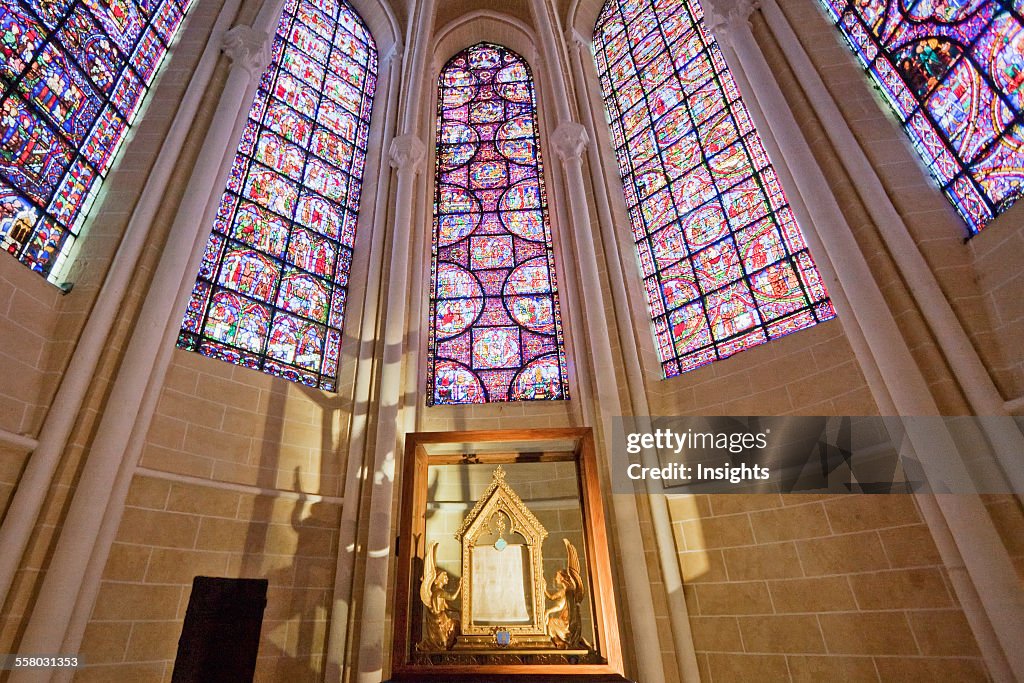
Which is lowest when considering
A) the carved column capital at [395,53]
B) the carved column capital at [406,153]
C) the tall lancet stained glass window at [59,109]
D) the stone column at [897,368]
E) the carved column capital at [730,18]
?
the stone column at [897,368]

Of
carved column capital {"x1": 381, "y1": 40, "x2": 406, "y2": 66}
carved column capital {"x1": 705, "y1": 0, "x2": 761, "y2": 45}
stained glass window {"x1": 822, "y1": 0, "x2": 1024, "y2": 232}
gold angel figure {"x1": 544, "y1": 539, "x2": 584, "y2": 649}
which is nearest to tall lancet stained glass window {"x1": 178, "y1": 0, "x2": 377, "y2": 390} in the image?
carved column capital {"x1": 381, "y1": 40, "x2": 406, "y2": 66}

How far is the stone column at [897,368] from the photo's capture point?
3195 mm

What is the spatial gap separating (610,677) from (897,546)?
2593 millimetres

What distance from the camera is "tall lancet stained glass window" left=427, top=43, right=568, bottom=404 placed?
6.56 m

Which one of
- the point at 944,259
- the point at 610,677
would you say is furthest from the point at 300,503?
the point at 944,259

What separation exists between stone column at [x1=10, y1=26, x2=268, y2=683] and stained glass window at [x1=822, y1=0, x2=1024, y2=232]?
646 cm

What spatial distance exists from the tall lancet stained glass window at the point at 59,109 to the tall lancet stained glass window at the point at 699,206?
19.0ft

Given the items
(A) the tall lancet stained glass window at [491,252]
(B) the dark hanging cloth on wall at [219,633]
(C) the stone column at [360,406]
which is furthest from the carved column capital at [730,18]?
(B) the dark hanging cloth on wall at [219,633]

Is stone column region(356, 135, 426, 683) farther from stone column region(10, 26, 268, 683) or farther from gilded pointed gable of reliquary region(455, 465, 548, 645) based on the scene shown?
stone column region(10, 26, 268, 683)

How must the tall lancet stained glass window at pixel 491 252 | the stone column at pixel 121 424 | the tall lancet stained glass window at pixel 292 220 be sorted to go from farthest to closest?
the tall lancet stained glass window at pixel 491 252, the tall lancet stained glass window at pixel 292 220, the stone column at pixel 121 424

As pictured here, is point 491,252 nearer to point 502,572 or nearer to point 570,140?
point 570,140

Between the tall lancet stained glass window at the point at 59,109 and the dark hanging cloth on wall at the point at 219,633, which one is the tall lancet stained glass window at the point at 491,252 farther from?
the tall lancet stained glass window at the point at 59,109

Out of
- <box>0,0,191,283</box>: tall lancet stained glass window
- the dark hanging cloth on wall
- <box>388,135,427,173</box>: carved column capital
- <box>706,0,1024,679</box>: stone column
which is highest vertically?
<box>388,135,427,173</box>: carved column capital

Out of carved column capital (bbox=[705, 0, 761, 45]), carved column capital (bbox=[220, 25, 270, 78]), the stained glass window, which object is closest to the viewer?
the stained glass window
